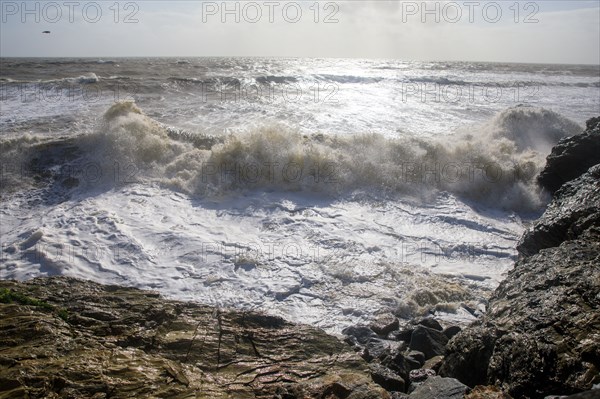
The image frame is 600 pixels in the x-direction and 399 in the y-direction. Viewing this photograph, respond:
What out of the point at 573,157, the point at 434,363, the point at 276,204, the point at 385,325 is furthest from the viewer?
the point at 276,204

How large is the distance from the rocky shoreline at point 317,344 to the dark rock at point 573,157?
3.66 metres

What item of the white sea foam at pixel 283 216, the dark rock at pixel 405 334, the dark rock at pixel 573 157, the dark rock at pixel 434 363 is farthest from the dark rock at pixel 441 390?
the dark rock at pixel 573 157

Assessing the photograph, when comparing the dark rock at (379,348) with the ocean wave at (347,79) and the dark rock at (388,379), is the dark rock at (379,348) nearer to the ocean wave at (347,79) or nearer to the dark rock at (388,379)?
the dark rock at (388,379)

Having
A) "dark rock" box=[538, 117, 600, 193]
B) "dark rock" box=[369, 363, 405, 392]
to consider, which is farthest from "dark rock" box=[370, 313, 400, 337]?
"dark rock" box=[538, 117, 600, 193]

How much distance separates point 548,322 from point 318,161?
8398 millimetres

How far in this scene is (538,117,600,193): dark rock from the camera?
27.6 feet

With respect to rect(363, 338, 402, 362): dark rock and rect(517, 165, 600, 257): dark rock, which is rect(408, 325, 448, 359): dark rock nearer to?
rect(363, 338, 402, 362): dark rock

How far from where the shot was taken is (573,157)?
8.68m

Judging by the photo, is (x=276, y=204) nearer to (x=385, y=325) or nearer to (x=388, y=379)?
(x=385, y=325)

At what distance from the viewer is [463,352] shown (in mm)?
3723

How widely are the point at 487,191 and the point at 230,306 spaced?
7115mm

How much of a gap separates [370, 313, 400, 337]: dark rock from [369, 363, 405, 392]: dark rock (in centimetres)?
121

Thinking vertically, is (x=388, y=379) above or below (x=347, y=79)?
below

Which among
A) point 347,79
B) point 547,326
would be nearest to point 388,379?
point 547,326
